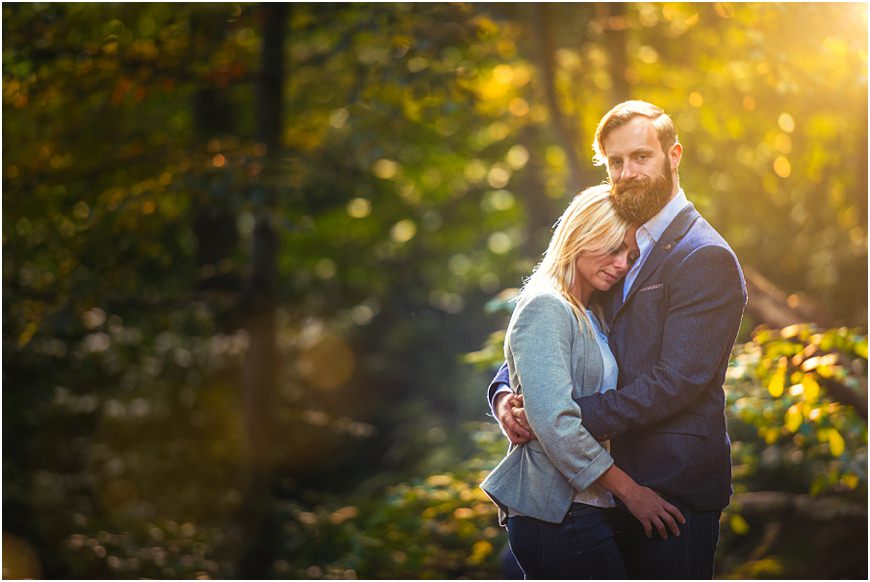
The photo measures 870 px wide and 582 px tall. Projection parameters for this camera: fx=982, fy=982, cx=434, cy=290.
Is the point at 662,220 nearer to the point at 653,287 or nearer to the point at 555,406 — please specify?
the point at 653,287

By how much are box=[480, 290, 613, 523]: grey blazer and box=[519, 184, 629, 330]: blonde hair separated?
0.25ft

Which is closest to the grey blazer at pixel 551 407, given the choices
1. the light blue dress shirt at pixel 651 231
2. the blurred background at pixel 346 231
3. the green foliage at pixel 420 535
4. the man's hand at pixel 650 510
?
the man's hand at pixel 650 510

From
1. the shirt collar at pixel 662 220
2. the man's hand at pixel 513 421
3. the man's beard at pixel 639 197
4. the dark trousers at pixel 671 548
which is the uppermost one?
the man's beard at pixel 639 197

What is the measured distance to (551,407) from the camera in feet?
8.95

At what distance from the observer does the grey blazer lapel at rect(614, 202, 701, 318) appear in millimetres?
2905

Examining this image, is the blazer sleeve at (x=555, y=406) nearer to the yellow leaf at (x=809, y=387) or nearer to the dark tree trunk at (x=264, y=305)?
the yellow leaf at (x=809, y=387)

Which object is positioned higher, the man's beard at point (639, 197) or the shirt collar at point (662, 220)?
the man's beard at point (639, 197)

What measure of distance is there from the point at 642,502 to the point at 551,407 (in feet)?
1.23

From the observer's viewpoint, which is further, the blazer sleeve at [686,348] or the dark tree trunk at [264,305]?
the dark tree trunk at [264,305]

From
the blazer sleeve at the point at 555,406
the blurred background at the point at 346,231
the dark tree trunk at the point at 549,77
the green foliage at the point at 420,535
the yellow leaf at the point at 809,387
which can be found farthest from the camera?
the dark tree trunk at the point at 549,77

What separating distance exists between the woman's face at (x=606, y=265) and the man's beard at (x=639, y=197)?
0.05m

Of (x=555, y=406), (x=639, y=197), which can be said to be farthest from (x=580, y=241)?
(x=555, y=406)

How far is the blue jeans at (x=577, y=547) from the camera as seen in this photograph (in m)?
2.78

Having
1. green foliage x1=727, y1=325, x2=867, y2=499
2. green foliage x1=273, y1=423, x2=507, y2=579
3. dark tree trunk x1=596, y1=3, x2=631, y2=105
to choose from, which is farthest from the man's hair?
dark tree trunk x1=596, y1=3, x2=631, y2=105
